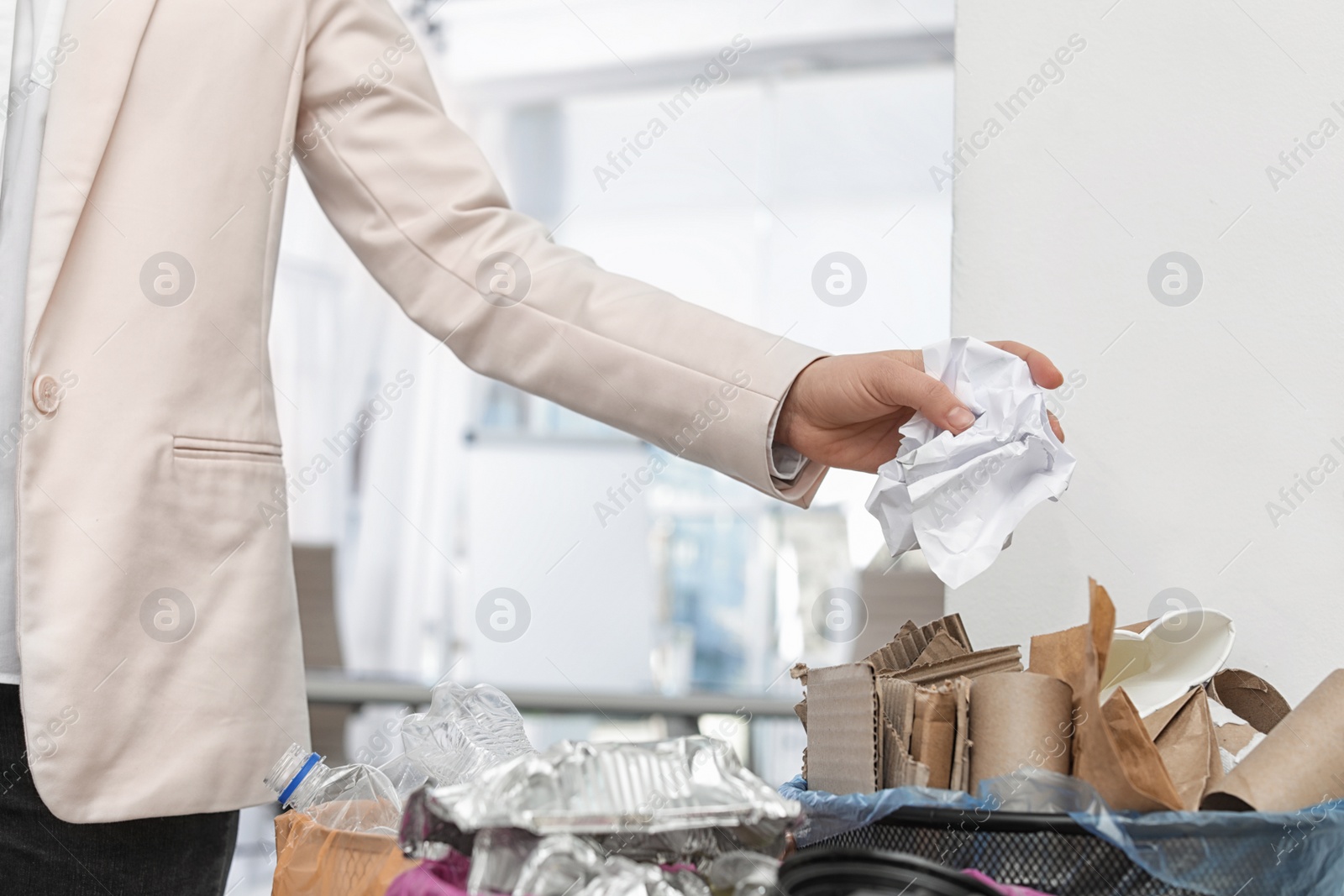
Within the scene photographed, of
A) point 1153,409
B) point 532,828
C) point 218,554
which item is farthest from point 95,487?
point 1153,409

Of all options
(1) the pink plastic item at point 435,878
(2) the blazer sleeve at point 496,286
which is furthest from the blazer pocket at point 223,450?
(1) the pink plastic item at point 435,878

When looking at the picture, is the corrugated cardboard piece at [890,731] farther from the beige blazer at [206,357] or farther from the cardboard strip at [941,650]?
the beige blazer at [206,357]

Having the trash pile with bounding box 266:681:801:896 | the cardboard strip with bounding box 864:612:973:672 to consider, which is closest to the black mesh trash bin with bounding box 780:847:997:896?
the trash pile with bounding box 266:681:801:896

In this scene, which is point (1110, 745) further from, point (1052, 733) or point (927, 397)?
point (927, 397)

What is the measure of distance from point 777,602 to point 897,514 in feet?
13.3

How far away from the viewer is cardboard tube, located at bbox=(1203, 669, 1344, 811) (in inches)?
19.7

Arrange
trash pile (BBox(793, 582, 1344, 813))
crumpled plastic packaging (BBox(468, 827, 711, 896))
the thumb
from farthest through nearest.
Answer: the thumb, trash pile (BBox(793, 582, 1344, 813)), crumpled plastic packaging (BBox(468, 827, 711, 896))

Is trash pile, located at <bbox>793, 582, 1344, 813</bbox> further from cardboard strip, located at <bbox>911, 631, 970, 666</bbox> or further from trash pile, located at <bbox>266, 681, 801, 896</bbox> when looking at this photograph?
trash pile, located at <bbox>266, 681, 801, 896</bbox>

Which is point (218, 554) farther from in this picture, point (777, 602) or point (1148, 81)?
point (777, 602)

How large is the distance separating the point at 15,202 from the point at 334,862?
1.65ft

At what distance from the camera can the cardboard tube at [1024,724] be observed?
50cm

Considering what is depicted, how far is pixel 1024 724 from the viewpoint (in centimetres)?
51

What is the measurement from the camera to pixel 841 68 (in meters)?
4.33

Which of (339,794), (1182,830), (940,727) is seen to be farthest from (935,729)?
(339,794)
